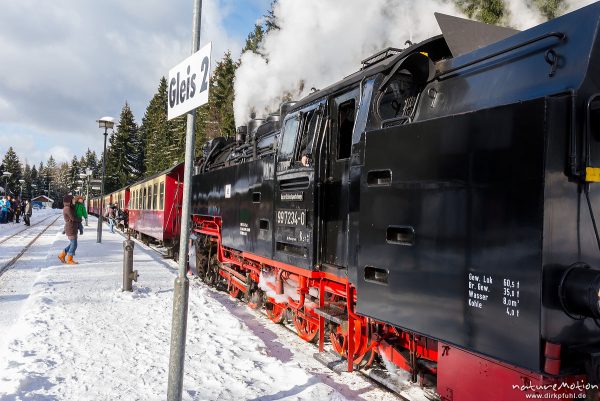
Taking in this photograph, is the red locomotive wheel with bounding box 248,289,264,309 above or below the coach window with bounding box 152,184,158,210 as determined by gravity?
below

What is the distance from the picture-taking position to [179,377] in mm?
3270

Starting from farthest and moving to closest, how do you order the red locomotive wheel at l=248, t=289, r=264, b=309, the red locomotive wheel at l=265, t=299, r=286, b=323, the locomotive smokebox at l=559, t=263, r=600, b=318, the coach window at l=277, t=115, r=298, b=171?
the red locomotive wheel at l=248, t=289, r=264, b=309 → the red locomotive wheel at l=265, t=299, r=286, b=323 → the coach window at l=277, t=115, r=298, b=171 → the locomotive smokebox at l=559, t=263, r=600, b=318

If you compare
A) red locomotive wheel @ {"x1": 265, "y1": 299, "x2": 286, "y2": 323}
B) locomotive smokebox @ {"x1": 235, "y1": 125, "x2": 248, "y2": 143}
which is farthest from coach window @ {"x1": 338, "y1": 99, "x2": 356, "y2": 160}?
locomotive smokebox @ {"x1": 235, "y1": 125, "x2": 248, "y2": 143}

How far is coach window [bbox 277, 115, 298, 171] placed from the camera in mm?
5324

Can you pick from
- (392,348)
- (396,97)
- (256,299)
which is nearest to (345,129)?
(396,97)

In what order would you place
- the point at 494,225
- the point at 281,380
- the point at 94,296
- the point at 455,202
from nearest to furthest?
1. the point at 494,225
2. the point at 455,202
3. the point at 281,380
4. the point at 94,296

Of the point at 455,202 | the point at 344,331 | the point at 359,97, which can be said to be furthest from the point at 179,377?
the point at 359,97

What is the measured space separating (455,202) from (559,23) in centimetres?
125

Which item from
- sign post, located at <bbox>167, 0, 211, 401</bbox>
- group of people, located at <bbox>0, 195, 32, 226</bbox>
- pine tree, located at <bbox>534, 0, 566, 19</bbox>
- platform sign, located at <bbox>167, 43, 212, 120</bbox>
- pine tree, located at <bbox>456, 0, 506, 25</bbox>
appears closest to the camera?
platform sign, located at <bbox>167, 43, 212, 120</bbox>

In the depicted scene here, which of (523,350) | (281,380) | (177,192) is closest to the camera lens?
(523,350)

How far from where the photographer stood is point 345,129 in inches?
192

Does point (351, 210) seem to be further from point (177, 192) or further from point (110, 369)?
point (177, 192)

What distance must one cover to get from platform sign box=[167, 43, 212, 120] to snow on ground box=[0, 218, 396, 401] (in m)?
2.35

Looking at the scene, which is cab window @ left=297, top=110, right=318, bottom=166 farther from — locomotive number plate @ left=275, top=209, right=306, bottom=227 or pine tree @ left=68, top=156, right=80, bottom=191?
pine tree @ left=68, top=156, right=80, bottom=191
